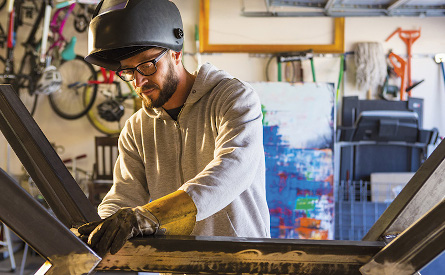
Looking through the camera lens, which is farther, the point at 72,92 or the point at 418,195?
the point at 72,92

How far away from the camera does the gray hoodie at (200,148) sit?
1483 mm

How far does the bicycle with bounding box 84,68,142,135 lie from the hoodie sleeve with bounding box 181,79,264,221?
4.70 m

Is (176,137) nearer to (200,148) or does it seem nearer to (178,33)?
(200,148)

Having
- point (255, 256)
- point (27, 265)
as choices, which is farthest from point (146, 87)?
point (27, 265)

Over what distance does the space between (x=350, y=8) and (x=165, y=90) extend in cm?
499

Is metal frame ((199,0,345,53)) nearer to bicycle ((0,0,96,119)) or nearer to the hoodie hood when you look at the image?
bicycle ((0,0,96,119))

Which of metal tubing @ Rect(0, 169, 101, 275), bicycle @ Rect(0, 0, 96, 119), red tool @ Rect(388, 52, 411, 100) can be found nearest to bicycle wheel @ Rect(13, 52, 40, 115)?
bicycle @ Rect(0, 0, 96, 119)

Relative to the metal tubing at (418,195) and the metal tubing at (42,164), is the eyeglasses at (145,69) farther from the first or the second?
the metal tubing at (418,195)

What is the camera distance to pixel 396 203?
3.00ft

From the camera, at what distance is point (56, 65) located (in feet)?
21.7

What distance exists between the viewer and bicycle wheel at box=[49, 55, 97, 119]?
261 inches

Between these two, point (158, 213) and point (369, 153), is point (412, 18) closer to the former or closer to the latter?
point (369, 153)

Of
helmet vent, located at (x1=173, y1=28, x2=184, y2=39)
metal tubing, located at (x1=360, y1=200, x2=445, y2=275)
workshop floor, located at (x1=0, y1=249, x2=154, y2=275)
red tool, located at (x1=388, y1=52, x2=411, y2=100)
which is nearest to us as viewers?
metal tubing, located at (x1=360, y1=200, x2=445, y2=275)

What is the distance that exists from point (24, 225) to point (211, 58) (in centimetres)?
585
